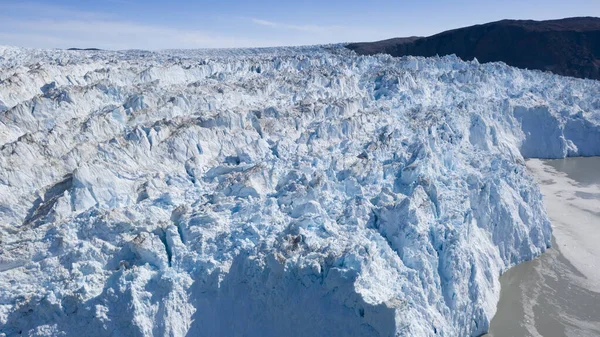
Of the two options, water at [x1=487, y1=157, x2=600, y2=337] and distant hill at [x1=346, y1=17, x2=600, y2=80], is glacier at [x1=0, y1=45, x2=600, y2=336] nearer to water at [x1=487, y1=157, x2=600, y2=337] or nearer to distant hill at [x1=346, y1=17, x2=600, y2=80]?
water at [x1=487, y1=157, x2=600, y2=337]

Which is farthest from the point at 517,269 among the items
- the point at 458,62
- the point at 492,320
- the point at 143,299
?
the point at 458,62

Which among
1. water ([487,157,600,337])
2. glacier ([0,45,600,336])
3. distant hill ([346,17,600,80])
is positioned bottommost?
water ([487,157,600,337])

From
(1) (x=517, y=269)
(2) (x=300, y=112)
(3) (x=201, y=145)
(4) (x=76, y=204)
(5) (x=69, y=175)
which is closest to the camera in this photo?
(4) (x=76, y=204)

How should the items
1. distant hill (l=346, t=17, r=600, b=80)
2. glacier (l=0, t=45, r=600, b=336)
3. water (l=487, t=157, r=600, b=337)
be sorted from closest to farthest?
1. glacier (l=0, t=45, r=600, b=336)
2. water (l=487, t=157, r=600, b=337)
3. distant hill (l=346, t=17, r=600, b=80)

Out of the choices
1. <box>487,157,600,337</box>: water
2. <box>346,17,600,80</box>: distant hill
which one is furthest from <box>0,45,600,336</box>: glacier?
<box>346,17,600,80</box>: distant hill

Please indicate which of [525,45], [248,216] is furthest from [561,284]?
[525,45]

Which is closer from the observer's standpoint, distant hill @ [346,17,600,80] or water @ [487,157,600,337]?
water @ [487,157,600,337]

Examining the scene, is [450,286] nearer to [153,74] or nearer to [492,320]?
[492,320]

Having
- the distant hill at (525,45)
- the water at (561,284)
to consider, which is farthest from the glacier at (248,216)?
the distant hill at (525,45)
